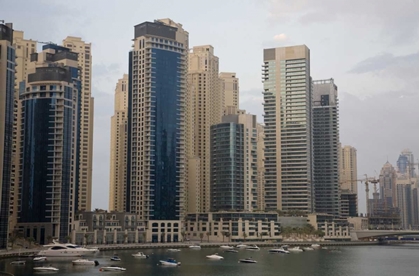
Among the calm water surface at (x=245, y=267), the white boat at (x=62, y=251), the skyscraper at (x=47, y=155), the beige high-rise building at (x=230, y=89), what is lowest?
the calm water surface at (x=245, y=267)

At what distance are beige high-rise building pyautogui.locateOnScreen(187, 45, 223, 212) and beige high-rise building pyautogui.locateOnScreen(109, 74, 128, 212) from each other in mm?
8415

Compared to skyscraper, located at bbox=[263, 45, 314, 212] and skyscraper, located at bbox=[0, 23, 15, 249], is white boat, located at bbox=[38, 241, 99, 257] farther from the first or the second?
skyscraper, located at bbox=[263, 45, 314, 212]

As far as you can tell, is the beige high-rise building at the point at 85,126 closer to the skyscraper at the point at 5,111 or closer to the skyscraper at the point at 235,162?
the skyscraper at the point at 235,162

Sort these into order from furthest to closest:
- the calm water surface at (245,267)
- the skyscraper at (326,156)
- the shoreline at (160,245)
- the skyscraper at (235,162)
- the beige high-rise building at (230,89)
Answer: the beige high-rise building at (230,89) → the skyscraper at (326,156) → the skyscraper at (235,162) → the shoreline at (160,245) → the calm water surface at (245,267)

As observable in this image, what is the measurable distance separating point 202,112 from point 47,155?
32534 millimetres

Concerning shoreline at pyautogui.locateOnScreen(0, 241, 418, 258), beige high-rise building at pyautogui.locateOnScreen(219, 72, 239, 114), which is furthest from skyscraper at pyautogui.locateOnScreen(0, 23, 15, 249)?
beige high-rise building at pyautogui.locateOnScreen(219, 72, 239, 114)

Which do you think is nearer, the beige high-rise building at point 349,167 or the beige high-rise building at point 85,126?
the beige high-rise building at point 85,126

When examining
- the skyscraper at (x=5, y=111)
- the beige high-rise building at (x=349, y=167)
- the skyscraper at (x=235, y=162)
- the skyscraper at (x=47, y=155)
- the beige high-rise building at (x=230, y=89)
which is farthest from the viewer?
the beige high-rise building at (x=349, y=167)

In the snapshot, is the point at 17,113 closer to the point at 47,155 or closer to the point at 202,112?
the point at 47,155

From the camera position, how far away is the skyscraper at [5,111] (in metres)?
45.7

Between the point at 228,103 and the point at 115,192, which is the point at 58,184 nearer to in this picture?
the point at 115,192

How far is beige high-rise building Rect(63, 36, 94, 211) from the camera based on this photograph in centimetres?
7750

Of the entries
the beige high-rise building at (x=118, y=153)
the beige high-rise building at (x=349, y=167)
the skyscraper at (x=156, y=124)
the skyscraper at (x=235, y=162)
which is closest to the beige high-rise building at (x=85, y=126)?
the beige high-rise building at (x=118, y=153)

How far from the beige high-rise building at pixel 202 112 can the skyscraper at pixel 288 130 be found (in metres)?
7.35
